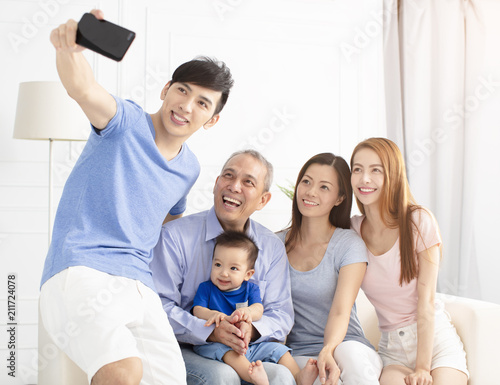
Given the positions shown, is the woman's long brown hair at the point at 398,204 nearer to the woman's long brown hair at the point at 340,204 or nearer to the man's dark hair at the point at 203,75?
the woman's long brown hair at the point at 340,204

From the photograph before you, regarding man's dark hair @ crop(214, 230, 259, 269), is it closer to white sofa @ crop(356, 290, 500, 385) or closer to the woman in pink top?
the woman in pink top

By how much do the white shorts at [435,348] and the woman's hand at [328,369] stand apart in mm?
303

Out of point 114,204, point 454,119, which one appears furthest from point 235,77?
point 114,204

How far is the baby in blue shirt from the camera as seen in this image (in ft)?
5.83

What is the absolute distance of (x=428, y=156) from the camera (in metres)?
4.01

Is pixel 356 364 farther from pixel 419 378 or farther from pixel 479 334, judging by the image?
pixel 479 334

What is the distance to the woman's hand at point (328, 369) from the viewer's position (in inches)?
69.7

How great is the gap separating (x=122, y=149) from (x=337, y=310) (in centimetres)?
97

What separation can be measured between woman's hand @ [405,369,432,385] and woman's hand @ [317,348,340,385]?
0.84 feet

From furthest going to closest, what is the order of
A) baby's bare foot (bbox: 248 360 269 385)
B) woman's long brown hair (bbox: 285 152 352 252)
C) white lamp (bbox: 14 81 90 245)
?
1. white lamp (bbox: 14 81 90 245)
2. woman's long brown hair (bbox: 285 152 352 252)
3. baby's bare foot (bbox: 248 360 269 385)

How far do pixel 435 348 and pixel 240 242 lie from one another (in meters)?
0.82

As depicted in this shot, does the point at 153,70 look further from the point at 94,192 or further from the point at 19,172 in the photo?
the point at 94,192

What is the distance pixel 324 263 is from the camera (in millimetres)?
2107

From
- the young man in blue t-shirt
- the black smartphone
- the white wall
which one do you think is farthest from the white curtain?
the black smartphone
